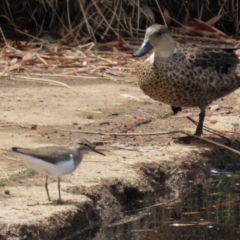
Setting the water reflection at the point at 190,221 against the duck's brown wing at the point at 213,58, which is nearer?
the water reflection at the point at 190,221

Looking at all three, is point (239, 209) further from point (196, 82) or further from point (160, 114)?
point (160, 114)

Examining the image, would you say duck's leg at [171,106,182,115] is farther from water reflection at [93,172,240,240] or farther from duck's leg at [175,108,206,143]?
water reflection at [93,172,240,240]

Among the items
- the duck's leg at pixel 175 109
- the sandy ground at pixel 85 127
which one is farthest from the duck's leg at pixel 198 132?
the duck's leg at pixel 175 109

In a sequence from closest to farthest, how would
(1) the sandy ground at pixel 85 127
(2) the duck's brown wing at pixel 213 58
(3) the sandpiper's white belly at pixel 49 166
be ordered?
(3) the sandpiper's white belly at pixel 49 166, (1) the sandy ground at pixel 85 127, (2) the duck's brown wing at pixel 213 58

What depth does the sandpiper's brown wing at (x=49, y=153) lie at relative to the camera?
222 inches

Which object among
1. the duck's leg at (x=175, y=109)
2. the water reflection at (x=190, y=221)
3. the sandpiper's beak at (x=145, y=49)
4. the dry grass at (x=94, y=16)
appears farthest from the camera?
the dry grass at (x=94, y=16)

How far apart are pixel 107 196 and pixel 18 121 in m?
2.00

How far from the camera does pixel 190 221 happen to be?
602 centimetres

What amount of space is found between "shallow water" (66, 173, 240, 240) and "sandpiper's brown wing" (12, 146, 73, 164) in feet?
1.60

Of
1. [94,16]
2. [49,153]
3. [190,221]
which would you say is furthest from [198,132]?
[94,16]

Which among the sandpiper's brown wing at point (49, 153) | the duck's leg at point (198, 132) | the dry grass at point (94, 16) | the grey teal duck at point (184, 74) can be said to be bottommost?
the dry grass at point (94, 16)

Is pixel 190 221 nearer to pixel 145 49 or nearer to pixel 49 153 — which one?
pixel 49 153

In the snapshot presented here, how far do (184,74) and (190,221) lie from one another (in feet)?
6.42

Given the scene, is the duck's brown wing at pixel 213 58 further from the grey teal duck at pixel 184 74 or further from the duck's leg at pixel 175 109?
the duck's leg at pixel 175 109
